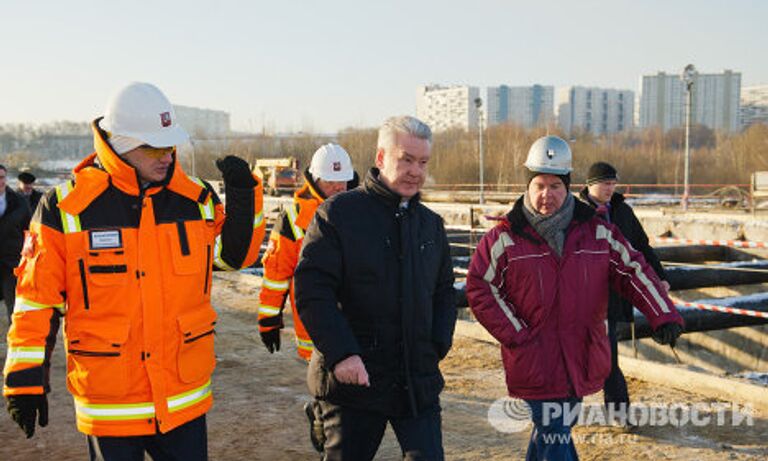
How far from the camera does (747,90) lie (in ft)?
540

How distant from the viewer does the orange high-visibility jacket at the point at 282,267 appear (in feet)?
15.0

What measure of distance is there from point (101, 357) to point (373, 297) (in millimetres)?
1034

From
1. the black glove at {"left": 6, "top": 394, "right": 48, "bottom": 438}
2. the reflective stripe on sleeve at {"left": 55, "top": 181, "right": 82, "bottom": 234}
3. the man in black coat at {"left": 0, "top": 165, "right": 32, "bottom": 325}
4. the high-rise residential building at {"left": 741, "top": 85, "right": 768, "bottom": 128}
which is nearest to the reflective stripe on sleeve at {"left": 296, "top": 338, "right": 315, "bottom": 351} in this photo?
the black glove at {"left": 6, "top": 394, "right": 48, "bottom": 438}

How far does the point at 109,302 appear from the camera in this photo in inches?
110

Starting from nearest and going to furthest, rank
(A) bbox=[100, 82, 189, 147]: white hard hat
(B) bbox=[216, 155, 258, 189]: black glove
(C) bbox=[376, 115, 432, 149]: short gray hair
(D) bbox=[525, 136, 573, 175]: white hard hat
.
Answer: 1. (A) bbox=[100, 82, 189, 147]: white hard hat
2. (C) bbox=[376, 115, 432, 149]: short gray hair
3. (B) bbox=[216, 155, 258, 189]: black glove
4. (D) bbox=[525, 136, 573, 175]: white hard hat

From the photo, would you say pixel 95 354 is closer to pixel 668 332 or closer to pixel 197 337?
pixel 197 337

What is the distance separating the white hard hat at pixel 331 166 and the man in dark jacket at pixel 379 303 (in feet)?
6.32

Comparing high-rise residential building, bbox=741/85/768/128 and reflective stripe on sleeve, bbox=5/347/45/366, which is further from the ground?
high-rise residential building, bbox=741/85/768/128

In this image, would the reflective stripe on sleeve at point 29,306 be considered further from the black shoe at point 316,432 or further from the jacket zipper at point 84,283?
the black shoe at point 316,432

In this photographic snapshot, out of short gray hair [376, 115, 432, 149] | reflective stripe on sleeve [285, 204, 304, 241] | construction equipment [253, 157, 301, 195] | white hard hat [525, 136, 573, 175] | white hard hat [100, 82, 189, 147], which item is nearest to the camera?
white hard hat [100, 82, 189, 147]

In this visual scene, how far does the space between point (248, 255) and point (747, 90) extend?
182429 millimetres

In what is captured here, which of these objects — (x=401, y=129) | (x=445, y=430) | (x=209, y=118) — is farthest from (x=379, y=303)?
(x=209, y=118)

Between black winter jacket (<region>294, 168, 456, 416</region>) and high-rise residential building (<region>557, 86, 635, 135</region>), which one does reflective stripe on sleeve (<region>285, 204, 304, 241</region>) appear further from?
high-rise residential building (<region>557, 86, 635, 135</region>)

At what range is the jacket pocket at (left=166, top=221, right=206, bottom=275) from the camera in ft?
9.48
